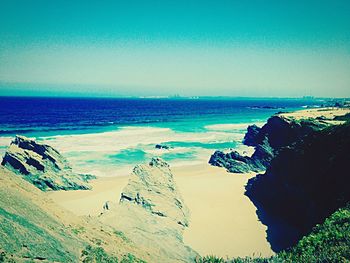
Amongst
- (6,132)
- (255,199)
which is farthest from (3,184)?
(6,132)

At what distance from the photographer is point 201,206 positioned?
1980 centimetres

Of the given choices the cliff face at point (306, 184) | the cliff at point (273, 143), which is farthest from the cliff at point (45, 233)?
the cliff at point (273, 143)

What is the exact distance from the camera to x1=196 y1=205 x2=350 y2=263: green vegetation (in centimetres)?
844

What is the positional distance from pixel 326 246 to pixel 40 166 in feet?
66.0

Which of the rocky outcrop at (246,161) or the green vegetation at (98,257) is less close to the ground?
the green vegetation at (98,257)

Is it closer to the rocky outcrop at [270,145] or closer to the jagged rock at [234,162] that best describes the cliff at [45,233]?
the jagged rock at [234,162]

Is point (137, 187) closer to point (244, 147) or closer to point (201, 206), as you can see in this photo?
point (201, 206)

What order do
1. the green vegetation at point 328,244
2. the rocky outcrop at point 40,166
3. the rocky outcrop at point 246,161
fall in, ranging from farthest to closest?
the rocky outcrop at point 246,161 → the rocky outcrop at point 40,166 → the green vegetation at point 328,244

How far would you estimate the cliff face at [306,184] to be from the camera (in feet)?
45.8

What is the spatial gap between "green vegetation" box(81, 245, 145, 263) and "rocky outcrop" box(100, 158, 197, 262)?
1395 millimetres

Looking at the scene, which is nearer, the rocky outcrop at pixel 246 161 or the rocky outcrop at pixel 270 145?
the rocky outcrop at pixel 270 145

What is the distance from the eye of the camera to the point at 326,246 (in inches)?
367

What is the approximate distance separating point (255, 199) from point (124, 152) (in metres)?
22.3

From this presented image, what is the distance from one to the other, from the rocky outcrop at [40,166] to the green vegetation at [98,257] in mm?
13921
